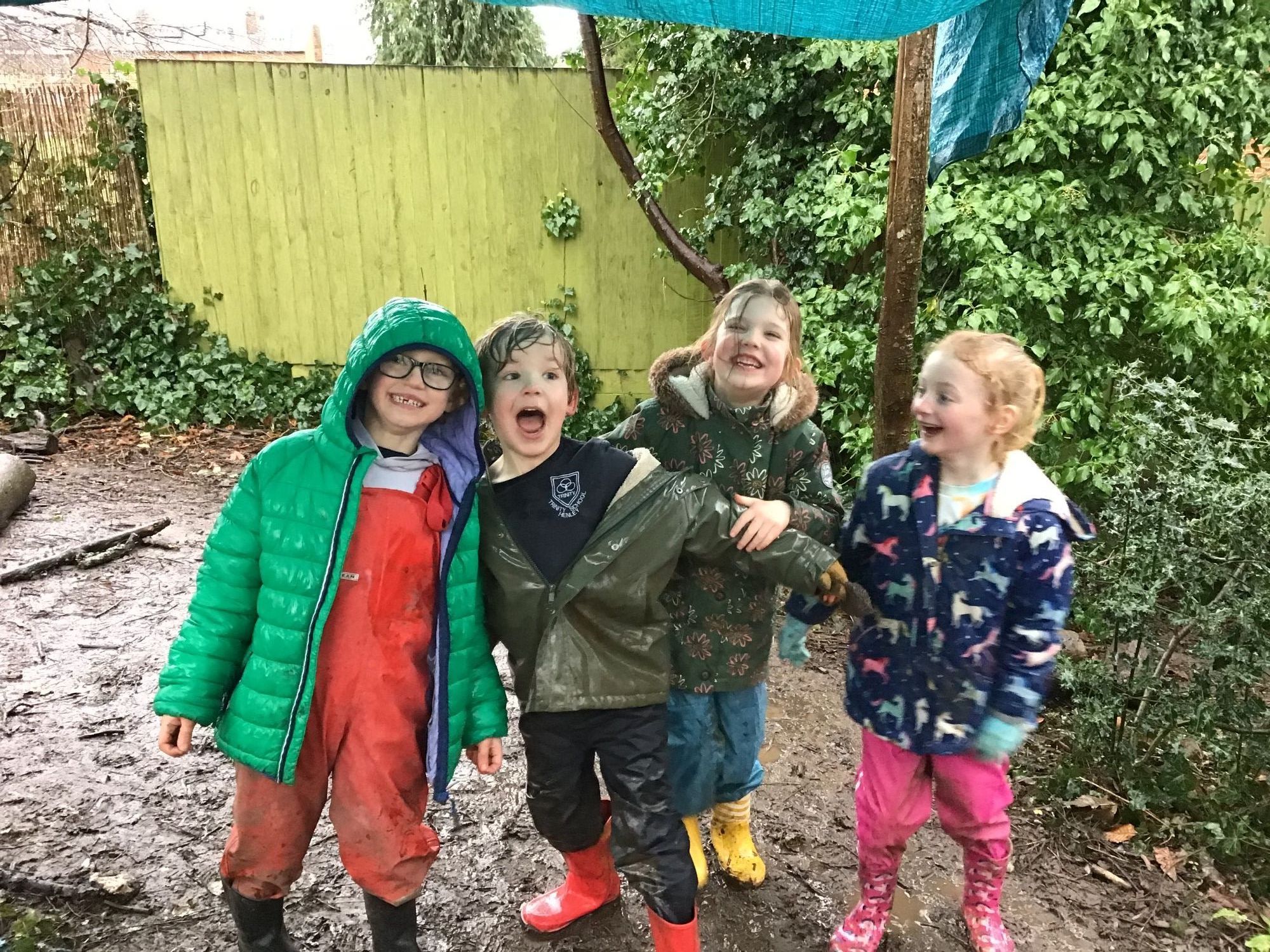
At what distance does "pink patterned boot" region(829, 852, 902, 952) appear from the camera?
2.25 metres

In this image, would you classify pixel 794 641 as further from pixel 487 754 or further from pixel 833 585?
pixel 487 754

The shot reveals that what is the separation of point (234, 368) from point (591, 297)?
3.27 m

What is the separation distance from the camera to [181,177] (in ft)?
23.9

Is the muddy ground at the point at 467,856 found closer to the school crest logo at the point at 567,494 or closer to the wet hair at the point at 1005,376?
the school crest logo at the point at 567,494

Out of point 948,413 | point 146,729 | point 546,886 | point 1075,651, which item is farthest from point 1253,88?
point 146,729

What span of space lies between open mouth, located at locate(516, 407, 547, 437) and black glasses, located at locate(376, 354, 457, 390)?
200 mm

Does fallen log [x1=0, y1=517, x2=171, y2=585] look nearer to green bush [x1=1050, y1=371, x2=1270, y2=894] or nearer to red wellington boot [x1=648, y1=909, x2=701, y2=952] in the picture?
red wellington boot [x1=648, y1=909, x2=701, y2=952]

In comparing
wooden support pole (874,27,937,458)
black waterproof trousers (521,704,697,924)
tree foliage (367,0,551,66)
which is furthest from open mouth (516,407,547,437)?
tree foliage (367,0,551,66)

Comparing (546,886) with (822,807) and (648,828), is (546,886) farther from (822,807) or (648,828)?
(822,807)

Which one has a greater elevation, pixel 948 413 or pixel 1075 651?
pixel 948 413

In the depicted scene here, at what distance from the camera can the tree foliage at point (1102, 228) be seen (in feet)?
13.5

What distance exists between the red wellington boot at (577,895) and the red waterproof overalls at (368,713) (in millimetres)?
582

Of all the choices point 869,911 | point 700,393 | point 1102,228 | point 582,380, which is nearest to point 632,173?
point 582,380

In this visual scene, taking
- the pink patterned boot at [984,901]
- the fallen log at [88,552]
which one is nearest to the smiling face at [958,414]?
the pink patterned boot at [984,901]
